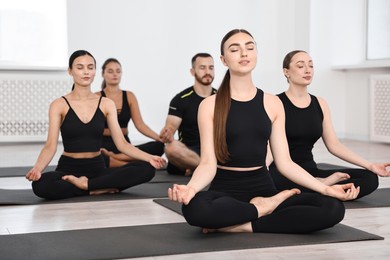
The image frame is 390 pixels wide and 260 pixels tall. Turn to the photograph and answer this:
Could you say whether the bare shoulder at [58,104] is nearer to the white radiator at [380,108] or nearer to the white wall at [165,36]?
the white wall at [165,36]

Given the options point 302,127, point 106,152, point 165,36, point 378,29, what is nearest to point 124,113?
point 106,152

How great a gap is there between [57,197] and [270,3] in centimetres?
530

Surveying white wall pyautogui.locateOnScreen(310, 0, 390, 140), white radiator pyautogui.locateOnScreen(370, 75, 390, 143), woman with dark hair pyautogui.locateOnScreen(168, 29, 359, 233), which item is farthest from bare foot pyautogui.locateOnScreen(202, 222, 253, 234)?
white wall pyautogui.locateOnScreen(310, 0, 390, 140)

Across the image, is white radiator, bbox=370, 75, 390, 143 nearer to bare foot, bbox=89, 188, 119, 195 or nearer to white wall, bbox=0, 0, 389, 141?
white wall, bbox=0, 0, 389, 141

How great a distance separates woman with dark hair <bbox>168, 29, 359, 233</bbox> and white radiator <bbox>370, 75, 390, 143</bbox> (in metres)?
4.74

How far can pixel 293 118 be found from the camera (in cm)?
371

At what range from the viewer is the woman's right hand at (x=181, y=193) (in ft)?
8.28

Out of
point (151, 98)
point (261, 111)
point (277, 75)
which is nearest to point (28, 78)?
point (151, 98)

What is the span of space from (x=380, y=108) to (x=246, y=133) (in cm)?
501

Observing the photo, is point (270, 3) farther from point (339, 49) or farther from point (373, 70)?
point (373, 70)

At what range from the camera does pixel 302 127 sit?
12.1 ft

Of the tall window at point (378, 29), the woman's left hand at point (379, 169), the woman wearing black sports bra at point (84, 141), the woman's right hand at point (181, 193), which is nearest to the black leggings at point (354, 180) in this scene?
the woman's left hand at point (379, 169)

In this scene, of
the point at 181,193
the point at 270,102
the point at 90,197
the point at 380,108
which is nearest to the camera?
the point at 181,193

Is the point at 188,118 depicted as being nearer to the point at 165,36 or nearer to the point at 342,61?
the point at 165,36
